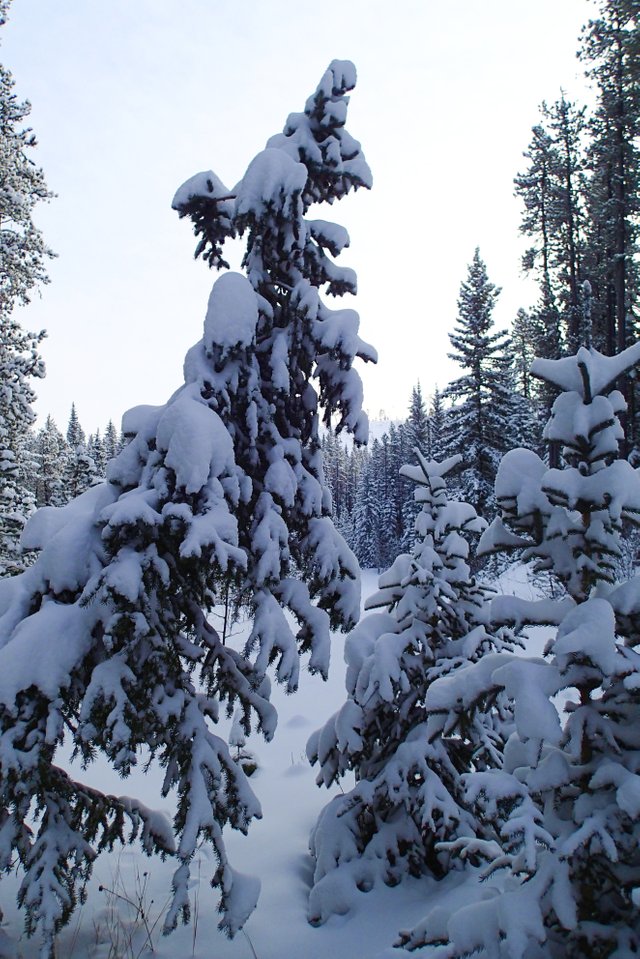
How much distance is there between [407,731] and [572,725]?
123 inches

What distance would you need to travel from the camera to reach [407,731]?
5812 mm

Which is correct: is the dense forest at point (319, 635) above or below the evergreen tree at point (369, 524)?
below

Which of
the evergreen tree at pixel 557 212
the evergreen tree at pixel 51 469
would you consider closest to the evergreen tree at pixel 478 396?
the evergreen tree at pixel 557 212

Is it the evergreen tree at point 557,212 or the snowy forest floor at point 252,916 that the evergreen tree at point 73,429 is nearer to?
the evergreen tree at point 557,212

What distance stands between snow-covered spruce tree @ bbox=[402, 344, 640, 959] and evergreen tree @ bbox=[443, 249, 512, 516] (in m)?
22.0

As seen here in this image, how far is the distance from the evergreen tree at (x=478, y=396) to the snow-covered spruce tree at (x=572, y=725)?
22049 millimetres

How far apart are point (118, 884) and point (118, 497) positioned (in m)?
4.07

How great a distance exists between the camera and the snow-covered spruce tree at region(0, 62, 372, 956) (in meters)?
3.87

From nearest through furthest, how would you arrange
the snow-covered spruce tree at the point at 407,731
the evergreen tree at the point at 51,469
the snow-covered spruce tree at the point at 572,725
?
1. the snow-covered spruce tree at the point at 572,725
2. the snow-covered spruce tree at the point at 407,731
3. the evergreen tree at the point at 51,469

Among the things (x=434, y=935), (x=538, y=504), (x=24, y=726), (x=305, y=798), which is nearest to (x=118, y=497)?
(x=24, y=726)

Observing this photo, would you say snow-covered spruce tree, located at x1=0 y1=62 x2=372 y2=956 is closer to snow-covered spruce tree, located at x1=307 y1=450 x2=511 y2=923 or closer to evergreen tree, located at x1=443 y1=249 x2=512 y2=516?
snow-covered spruce tree, located at x1=307 y1=450 x2=511 y2=923

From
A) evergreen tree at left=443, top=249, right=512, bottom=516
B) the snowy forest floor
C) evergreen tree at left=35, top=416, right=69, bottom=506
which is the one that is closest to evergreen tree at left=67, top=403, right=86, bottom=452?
evergreen tree at left=35, top=416, right=69, bottom=506

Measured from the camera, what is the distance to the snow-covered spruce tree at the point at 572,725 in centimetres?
263

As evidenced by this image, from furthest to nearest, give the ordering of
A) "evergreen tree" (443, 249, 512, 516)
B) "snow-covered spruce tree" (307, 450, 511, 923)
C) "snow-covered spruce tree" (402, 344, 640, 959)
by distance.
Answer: "evergreen tree" (443, 249, 512, 516) → "snow-covered spruce tree" (307, 450, 511, 923) → "snow-covered spruce tree" (402, 344, 640, 959)
